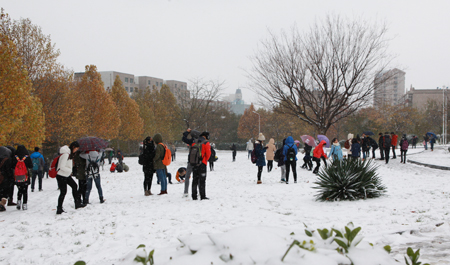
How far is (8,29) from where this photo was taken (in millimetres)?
18734

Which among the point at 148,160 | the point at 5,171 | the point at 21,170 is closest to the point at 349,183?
the point at 148,160

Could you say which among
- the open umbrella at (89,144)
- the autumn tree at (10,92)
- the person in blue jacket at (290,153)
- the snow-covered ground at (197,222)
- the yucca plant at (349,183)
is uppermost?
the autumn tree at (10,92)

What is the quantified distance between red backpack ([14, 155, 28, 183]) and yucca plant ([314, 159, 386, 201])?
782cm

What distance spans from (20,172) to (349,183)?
866 centimetres

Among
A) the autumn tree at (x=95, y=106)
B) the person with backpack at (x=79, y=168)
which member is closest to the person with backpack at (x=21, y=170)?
the person with backpack at (x=79, y=168)

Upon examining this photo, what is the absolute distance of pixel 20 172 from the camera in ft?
28.2

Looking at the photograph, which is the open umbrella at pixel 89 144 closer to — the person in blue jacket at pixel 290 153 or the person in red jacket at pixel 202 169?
the person in red jacket at pixel 202 169

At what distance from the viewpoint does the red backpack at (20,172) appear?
8.57 meters

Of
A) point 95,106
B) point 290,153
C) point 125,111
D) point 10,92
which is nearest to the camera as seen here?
point 290,153

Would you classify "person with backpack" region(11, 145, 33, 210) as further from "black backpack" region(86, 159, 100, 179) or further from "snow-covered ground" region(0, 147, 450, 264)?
"black backpack" region(86, 159, 100, 179)

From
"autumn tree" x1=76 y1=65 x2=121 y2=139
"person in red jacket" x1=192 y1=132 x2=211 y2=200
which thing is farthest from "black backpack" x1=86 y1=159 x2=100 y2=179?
"autumn tree" x1=76 y1=65 x2=121 y2=139

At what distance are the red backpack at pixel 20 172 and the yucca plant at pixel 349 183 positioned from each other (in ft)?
25.7

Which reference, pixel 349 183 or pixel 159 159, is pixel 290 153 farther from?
pixel 159 159

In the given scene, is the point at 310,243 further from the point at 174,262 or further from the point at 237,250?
the point at 174,262
